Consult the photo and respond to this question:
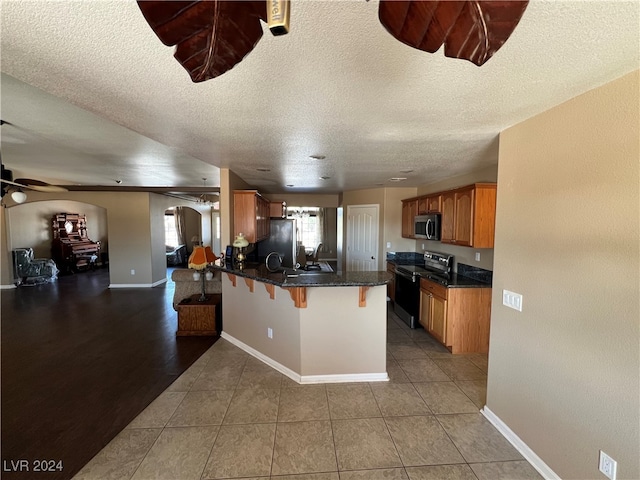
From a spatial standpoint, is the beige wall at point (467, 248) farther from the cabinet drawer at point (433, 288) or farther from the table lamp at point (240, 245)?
the table lamp at point (240, 245)

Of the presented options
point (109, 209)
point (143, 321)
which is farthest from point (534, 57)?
point (109, 209)

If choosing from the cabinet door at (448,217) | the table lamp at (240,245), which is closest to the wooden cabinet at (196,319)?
the table lamp at (240,245)

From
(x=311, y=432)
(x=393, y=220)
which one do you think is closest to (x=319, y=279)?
(x=311, y=432)

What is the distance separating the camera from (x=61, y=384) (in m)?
2.62

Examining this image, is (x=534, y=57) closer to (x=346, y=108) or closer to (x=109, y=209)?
(x=346, y=108)

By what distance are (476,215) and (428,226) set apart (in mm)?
888

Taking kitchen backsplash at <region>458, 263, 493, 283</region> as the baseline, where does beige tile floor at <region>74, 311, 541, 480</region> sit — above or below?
below

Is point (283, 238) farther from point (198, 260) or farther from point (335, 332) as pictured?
point (335, 332)

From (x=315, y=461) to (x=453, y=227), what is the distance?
3.06 metres

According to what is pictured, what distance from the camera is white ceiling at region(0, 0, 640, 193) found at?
98cm

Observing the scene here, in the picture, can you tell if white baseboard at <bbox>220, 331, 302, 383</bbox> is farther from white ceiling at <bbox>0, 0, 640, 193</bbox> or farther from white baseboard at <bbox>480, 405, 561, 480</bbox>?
white ceiling at <bbox>0, 0, 640, 193</bbox>

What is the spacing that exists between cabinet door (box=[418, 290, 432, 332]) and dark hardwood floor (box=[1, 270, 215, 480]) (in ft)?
9.98

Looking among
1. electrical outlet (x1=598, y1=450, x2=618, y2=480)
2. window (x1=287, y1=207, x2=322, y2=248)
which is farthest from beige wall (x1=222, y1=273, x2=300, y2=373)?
window (x1=287, y1=207, x2=322, y2=248)

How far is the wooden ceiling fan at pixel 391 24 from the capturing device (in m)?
0.57
